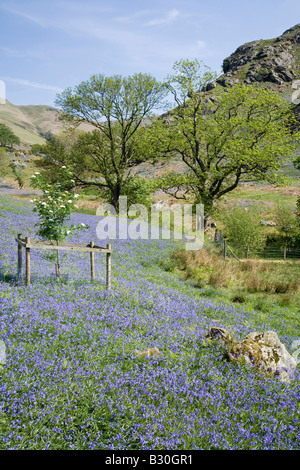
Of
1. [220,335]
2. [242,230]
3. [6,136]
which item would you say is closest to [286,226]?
[242,230]

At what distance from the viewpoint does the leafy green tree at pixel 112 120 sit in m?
31.0

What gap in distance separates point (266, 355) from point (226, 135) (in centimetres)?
2185

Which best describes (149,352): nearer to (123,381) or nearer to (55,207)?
(123,381)

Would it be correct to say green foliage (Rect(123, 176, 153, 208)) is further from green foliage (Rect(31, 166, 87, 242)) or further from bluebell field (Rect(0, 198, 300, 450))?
bluebell field (Rect(0, 198, 300, 450))

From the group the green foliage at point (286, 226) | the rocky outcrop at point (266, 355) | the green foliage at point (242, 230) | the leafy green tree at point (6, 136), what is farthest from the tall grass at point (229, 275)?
the leafy green tree at point (6, 136)

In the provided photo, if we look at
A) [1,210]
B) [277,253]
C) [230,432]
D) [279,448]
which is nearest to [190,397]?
[230,432]

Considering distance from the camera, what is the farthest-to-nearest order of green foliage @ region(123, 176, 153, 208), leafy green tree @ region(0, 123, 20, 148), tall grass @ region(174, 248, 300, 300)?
leafy green tree @ region(0, 123, 20, 148)
green foliage @ region(123, 176, 153, 208)
tall grass @ region(174, 248, 300, 300)

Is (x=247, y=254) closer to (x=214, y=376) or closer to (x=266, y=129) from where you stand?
(x=266, y=129)

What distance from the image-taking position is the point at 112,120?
3353 cm

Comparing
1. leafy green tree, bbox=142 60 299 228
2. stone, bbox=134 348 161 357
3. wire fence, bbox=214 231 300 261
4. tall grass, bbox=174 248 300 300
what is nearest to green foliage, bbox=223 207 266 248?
wire fence, bbox=214 231 300 261

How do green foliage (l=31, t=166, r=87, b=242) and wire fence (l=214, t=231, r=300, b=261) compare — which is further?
wire fence (l=214, t=231, r=300, b=261)

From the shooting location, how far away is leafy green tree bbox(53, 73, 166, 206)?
31.0 m

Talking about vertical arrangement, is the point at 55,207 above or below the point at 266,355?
above

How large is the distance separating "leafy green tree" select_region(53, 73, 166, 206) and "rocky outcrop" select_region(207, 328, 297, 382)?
2980 centimetres
